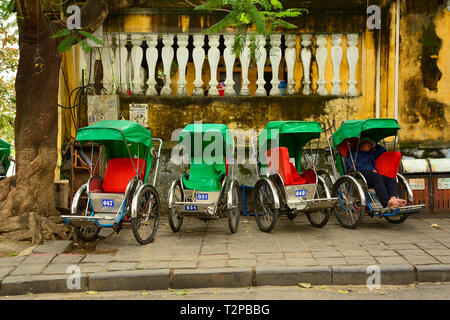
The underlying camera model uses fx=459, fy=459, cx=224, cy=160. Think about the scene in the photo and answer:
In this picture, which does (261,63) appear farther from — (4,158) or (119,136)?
(4,158)

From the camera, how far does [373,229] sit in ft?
22.3

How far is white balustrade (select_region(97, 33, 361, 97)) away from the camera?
8.45 m

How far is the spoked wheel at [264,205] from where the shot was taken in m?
6.69

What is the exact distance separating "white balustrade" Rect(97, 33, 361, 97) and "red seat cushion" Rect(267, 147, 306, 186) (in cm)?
194

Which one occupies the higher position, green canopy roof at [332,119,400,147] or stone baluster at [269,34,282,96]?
stone baluster at [269,34,282,96]

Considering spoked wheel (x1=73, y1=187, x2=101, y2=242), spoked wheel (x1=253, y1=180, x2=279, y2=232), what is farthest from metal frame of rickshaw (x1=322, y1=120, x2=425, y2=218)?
spoked wheel (x1=73, y1=187, x2=101, y2=242)

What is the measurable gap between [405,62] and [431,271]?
15.6 feet

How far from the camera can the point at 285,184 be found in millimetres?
6680

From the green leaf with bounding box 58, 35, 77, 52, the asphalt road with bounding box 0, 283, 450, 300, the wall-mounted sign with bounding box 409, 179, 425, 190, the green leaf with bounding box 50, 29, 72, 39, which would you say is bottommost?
the asphalt road with bounding box 0, 283, 450, 300

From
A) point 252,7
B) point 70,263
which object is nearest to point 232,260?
point 70,263

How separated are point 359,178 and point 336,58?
2.64m

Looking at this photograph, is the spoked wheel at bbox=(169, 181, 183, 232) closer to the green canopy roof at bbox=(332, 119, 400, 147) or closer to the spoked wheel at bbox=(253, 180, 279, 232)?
the spoked wheel at bbox=(253, 180, 279, 232)

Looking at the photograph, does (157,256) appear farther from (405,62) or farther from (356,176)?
(405,62)

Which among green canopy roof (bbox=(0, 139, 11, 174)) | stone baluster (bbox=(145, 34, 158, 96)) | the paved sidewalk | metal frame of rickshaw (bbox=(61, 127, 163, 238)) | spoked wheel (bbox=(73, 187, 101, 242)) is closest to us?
the paved sidewalk
